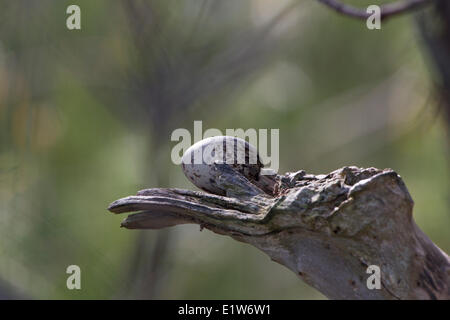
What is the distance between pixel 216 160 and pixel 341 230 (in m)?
0.34

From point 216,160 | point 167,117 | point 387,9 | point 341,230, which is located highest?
point 167,117

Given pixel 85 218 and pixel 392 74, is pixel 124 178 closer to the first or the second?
pixel 85 218

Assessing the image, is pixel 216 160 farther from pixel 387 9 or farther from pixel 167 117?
pixel 167 117

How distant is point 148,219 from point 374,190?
0.42m

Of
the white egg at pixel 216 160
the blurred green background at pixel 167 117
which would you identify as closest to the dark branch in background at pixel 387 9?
the blurred green background at pixel 167 117

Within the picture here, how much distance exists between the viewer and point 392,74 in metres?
4.05

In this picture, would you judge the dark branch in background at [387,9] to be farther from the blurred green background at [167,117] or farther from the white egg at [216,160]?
the white egg at [216,160]

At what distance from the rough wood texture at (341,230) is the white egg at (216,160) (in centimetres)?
13

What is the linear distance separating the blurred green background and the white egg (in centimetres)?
50

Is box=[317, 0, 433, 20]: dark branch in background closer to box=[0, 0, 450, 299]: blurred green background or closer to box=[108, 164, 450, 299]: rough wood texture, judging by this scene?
box=[0, 0, 450, 299]: blurred green background

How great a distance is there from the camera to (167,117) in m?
2.24

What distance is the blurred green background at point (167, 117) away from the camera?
88.3 inches

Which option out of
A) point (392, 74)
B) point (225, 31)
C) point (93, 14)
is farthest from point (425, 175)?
point (93, 14)

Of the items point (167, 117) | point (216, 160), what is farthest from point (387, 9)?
point (167, 117)
